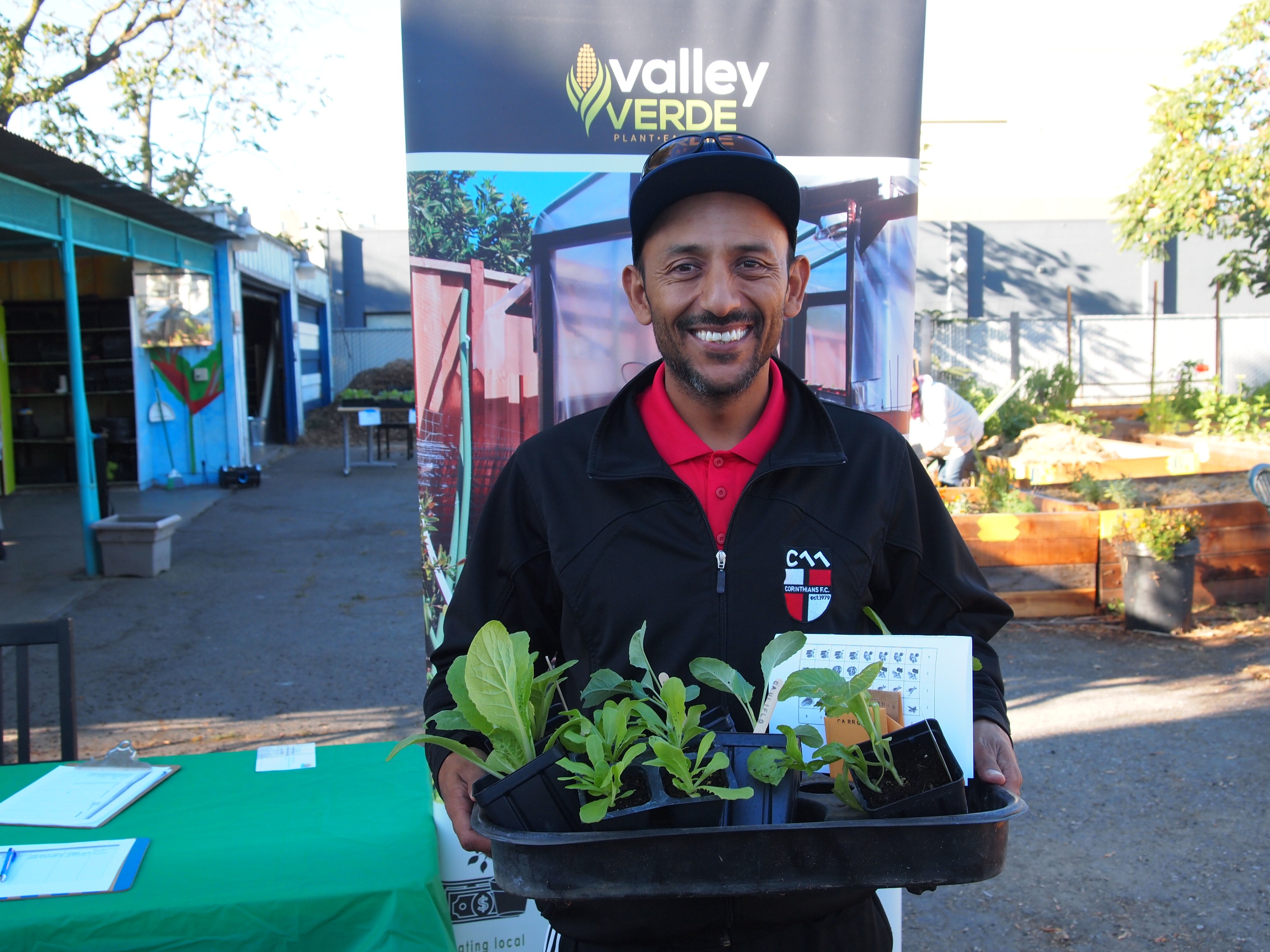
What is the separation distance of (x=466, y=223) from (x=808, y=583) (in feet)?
5.17

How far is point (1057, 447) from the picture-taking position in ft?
33.3


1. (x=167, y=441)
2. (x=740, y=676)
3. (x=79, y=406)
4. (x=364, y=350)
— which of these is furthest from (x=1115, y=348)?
(x=740, y=676)

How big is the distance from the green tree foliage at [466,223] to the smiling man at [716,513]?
0.99 meters

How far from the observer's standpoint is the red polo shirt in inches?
67.3

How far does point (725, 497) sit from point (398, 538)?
9217 millimetres

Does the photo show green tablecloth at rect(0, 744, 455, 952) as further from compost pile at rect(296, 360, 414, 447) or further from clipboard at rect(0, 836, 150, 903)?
compost pile at rect(296, 360, 414, 447)

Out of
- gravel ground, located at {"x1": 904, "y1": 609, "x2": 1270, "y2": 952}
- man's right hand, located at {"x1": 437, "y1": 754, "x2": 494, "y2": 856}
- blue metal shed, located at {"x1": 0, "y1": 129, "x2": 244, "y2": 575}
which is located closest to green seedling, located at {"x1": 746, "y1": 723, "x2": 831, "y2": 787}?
man's right hand, located at {"x1": 437, "y1": 754, "x2": 494, "y2": 856}

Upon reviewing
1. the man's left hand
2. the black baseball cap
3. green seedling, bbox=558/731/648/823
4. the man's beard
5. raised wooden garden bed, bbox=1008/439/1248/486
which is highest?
the black baseball cap

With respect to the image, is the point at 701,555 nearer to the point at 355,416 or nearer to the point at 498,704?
the point at 498,704

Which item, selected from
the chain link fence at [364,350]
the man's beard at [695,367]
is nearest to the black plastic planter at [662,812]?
the man's beard at [695,367]

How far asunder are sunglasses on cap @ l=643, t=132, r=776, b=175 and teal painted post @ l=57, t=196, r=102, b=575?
802 cm

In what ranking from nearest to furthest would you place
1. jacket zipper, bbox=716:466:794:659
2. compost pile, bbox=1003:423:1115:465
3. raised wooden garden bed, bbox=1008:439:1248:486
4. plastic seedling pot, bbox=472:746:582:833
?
plastic seedling pot, bbox=472:746:582:833
jacket zipper, bbox=716:466:794:659
raised wooden garden bed, bbox=1008:439:1248:486
compost pile, bbox=1003:423:1115:465

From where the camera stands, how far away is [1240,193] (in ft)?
34.8

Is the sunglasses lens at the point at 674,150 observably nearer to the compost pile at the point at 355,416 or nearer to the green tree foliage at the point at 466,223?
the green tree foliage at the point at 466,223
